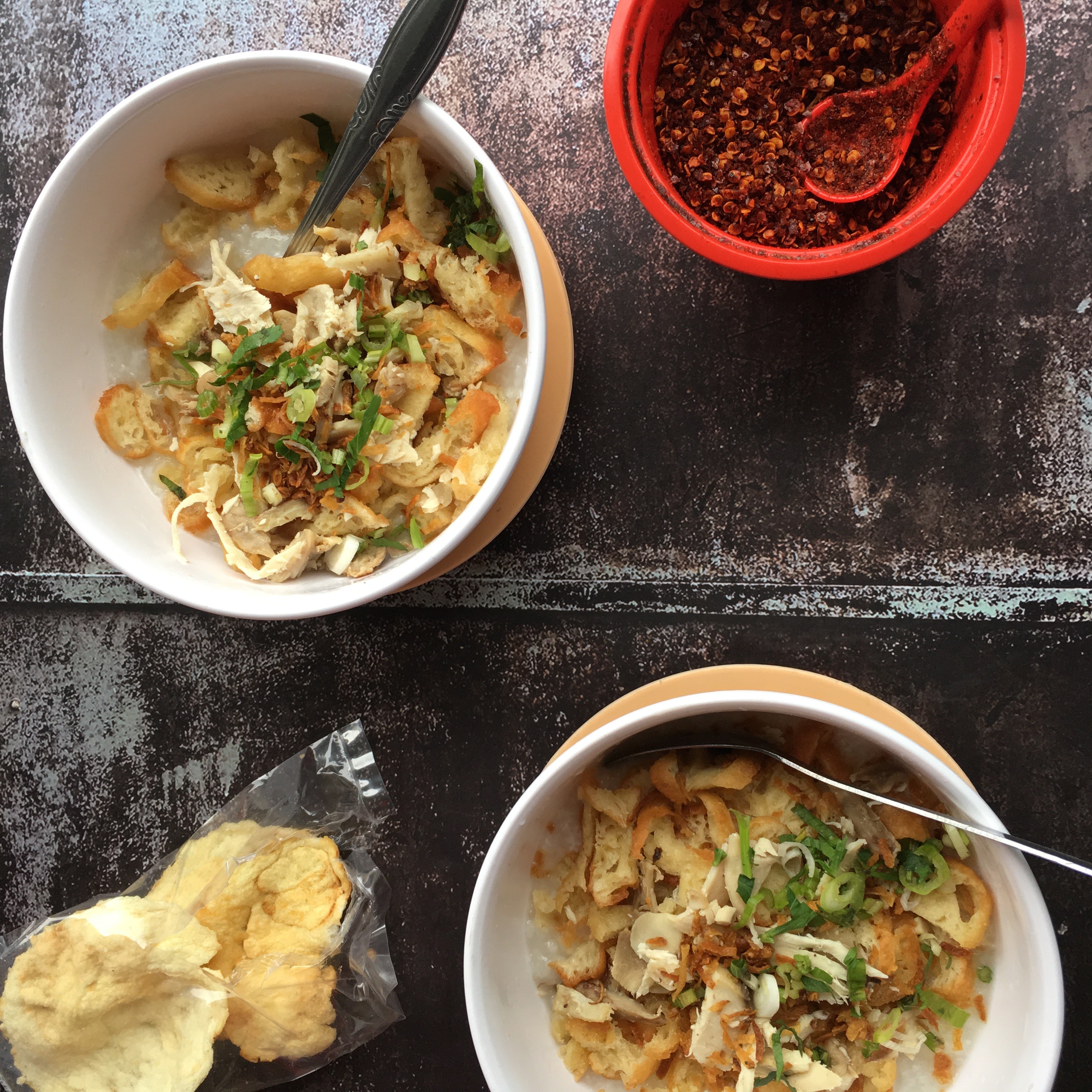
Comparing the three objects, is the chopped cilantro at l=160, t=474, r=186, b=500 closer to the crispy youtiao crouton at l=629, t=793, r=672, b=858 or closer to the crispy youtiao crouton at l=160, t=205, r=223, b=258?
the crispy youtiao crouton at l=160, t=205, r=223, b=258

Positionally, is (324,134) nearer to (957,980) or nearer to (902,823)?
(902,823)

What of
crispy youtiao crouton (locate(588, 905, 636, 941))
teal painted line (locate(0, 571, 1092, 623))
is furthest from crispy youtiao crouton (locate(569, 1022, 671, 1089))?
teal painted line (locate(0, 571, 1092, 623))

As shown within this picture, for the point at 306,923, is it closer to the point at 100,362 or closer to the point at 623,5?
the point at 100,362

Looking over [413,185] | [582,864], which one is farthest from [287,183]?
[582,864]

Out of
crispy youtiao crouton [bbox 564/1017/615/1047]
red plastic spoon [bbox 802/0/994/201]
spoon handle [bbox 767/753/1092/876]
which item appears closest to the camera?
spoon handle [bbox 767/753/1092/876]

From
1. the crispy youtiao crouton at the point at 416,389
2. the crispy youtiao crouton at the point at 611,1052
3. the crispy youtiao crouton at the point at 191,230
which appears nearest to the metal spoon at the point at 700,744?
the crispy youtiao crouton at the point at 611,1052

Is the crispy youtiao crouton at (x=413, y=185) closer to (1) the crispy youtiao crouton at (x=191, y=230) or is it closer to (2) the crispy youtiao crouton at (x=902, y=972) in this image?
(1) the crispy youtiao crouton at (x=191, y=230)

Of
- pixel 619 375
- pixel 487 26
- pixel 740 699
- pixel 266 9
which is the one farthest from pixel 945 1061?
pixel 266 9
